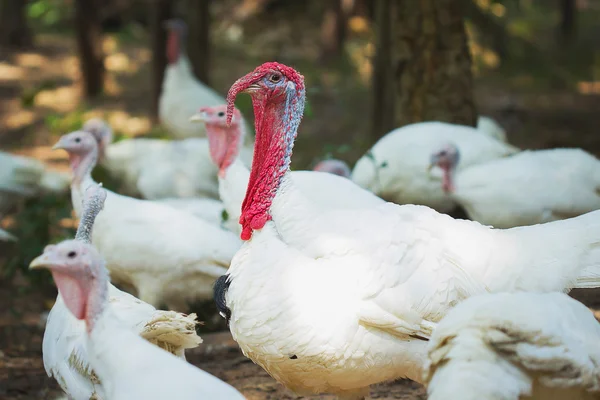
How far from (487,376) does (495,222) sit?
137 inches

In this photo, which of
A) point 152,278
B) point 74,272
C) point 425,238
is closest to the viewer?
point 74,272

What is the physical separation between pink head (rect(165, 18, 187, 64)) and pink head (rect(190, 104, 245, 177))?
4043 mm

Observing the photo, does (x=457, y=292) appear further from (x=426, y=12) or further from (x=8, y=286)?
(x=8, y=286)

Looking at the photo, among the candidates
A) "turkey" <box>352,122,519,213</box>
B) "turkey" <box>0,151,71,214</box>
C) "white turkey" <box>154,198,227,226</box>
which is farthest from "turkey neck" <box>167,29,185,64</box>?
"turkey" <box>352,122,519,213</box>

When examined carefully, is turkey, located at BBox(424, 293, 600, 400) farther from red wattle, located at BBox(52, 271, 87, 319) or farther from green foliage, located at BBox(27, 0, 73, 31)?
green foliage, located at BBox(27, 0, 73, 31)

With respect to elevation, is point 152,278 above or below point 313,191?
below

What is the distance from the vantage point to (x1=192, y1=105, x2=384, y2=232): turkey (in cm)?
508

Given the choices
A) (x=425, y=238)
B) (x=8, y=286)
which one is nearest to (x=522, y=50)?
(x=8, y=286)

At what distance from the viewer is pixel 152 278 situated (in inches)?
225

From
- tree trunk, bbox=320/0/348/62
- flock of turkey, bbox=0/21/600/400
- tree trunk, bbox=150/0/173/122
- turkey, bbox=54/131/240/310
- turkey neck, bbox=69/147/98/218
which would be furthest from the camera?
tree trunk, bbox=320/0/348/62

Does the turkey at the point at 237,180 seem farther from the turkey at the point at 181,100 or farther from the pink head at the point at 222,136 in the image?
the turkey at the point at 181,100

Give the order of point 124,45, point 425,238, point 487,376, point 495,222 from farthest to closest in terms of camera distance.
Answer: point 124,45, point 495,222, point 425,238, point 487,376

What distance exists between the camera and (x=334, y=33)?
50.6ft

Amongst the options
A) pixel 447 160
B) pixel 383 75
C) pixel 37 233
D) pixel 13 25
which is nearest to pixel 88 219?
pixel 37 233
